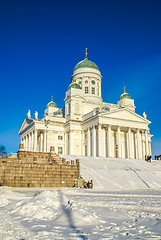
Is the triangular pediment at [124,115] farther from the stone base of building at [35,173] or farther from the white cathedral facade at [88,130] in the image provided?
the stone base of building at [35,173]

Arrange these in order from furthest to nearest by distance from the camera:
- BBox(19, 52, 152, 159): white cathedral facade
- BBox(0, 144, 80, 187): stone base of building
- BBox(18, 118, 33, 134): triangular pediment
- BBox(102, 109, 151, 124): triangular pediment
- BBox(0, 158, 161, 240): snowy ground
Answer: BBox(18, 118, 33, 134): triangular pediment
BBox(102, 109, 151, 124): triangular pediment
BBox(19, 52, 152, 159): white cathedral facade
BBox(0, 144, 80, 187): stone base of building
BBox(0, 158, 161, 240): snowy ground

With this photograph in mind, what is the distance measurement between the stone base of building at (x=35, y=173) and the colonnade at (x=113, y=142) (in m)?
20.1

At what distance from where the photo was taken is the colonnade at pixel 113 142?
5128 cm

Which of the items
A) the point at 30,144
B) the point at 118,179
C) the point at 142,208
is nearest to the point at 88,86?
the point at 30,144

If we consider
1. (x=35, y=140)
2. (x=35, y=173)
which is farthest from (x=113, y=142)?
(x=35, y=173)

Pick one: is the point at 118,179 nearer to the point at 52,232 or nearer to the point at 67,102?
the point at 52,232

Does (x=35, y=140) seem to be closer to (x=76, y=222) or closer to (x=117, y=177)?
(x=117, y=177)

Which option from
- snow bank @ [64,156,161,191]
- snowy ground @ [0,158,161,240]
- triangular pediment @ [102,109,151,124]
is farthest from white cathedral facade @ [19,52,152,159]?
snowy ground @ [0,158,161,240]

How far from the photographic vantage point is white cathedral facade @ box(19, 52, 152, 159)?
52562mm

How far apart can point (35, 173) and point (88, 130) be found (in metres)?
27.3

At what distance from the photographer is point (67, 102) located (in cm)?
6084

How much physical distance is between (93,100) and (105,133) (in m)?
11.5

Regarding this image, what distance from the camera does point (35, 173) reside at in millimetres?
28953

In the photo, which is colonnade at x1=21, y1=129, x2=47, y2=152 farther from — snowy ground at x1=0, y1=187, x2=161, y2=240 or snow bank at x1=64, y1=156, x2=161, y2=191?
snowy ground at x1=0, y1=187, x2=161, y2=240
